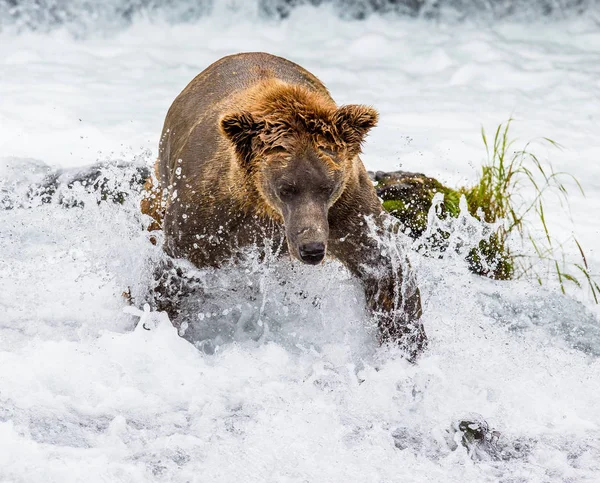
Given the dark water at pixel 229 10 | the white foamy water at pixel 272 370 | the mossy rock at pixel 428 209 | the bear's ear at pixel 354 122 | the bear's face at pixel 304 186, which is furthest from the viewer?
the dark water at pixel 229 10

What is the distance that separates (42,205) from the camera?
7.60 metres

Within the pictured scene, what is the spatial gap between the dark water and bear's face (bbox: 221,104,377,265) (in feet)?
32.2

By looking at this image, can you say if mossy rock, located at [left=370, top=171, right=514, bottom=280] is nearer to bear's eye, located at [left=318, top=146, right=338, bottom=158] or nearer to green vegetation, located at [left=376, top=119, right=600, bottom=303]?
green vegetation, located at [left=376, top=119, right=600, bottom=303]

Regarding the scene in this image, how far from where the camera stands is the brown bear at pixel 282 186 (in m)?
4.44

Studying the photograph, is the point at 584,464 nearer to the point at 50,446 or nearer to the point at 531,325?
the point at 531,325

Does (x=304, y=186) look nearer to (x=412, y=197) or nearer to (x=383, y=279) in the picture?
(x=383, y=279)

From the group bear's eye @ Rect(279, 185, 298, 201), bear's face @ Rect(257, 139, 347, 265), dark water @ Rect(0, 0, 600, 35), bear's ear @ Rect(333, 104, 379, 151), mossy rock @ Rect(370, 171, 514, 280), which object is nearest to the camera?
bear's face @ Rect(257, 139, 347, 265)

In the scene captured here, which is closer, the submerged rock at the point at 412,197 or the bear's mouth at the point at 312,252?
the bear's mouth at the point at 312,252

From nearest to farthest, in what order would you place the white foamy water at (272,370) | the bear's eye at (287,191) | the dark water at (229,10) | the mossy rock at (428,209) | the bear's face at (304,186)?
the white foamy water at (272,370)
the bear's face at (304,186)
the bear's eye at (287,191)
the mossy rock at (428,209)
the dark water at (229,10)

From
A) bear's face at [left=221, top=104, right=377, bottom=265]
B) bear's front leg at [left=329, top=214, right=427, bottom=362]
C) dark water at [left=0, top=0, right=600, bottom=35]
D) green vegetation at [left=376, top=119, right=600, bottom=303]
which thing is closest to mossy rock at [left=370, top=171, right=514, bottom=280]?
green vegetation at [left=376, top=119, right=600, bottom=303]

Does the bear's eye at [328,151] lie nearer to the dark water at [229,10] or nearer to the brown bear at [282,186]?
the brown bear at [282,186]

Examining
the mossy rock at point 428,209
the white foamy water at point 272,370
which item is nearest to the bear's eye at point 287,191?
the white foamy water at point 272,370

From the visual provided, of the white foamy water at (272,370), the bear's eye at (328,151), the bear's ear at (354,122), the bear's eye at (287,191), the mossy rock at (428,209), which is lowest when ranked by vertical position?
the white foamy water at (272,370)

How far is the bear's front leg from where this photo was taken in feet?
16.0
